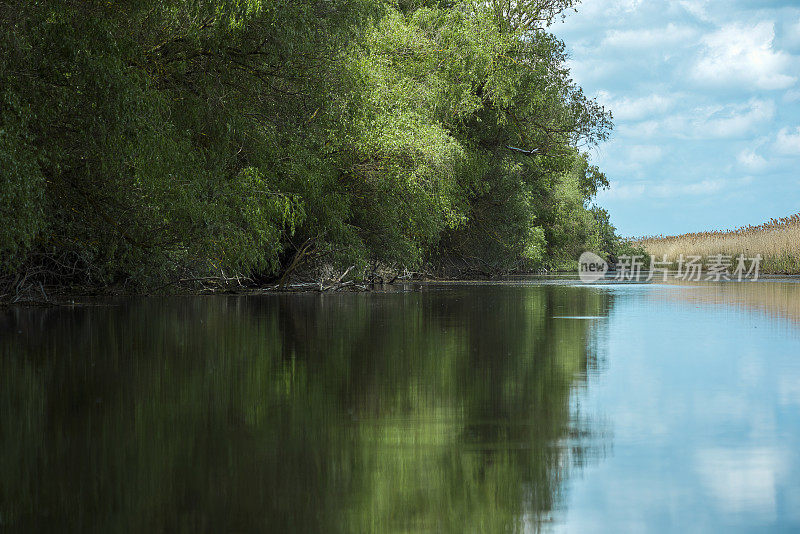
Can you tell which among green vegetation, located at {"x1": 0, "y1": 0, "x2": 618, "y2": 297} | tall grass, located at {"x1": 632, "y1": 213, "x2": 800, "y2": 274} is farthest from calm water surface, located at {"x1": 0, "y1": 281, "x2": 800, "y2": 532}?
tall grass, located at {"x1": 632, "y1": 213, "x2": 800, "y2": 274}

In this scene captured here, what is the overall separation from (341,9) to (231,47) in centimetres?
399

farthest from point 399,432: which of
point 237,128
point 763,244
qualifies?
point 763,244

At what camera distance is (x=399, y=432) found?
5199 millimetres

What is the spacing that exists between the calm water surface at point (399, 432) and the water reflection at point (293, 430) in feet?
0.07

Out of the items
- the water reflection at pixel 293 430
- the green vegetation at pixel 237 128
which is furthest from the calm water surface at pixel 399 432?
the green vegetation at pixel 237 128

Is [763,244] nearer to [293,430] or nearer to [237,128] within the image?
[237,128]

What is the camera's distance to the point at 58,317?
14.7m

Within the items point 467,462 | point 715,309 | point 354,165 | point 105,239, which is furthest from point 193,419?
point 354,165

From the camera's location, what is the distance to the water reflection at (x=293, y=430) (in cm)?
358

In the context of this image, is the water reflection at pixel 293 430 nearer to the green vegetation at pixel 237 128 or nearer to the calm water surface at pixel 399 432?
the calm water surface at pixel 399 432

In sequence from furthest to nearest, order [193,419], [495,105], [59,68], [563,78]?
[563,78] < [495,105] < [59,68] < [193,419]

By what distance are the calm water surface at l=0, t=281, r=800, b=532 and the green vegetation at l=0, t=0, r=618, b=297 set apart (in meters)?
3.72

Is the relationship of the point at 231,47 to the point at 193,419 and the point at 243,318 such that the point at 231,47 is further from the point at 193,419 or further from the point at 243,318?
the point at 193,419

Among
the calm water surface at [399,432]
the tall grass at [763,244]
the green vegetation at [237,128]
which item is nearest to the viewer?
the calm water surface at [399,432]
